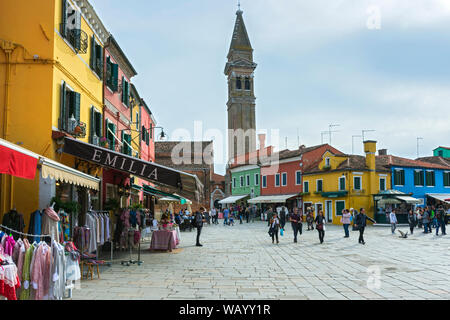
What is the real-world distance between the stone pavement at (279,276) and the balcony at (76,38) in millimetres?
6353

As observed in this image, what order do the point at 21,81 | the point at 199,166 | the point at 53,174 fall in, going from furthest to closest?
the point at 199,166 → the point at 21,81 → the point at 53,174

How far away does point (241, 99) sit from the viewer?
67.4 metres

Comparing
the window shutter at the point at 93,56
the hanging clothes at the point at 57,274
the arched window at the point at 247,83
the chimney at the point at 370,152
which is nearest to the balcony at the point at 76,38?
the window shutter at the point at 93,56

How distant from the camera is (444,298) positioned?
702 cm

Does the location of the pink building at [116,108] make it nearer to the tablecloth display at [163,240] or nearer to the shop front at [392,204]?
the tablecloth display at [163,240]

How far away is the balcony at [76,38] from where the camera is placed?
448 inches

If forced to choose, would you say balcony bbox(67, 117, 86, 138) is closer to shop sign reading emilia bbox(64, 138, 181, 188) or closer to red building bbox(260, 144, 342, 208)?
shop sign reading emilia bbox(64, 138, 181, 188)

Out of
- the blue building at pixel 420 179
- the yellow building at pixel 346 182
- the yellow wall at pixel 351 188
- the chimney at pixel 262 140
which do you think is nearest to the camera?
the yellow wall at pixel 351 188

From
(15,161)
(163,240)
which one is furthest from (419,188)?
(15,161)

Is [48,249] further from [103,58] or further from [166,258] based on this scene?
[103,58]

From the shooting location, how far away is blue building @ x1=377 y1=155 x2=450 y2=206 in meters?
36.3

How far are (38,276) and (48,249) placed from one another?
1.33 feet

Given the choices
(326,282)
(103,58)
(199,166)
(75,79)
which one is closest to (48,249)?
(326,282)
